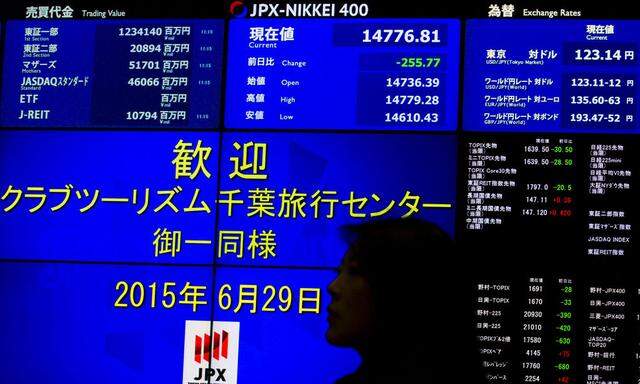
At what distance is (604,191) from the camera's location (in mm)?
3354

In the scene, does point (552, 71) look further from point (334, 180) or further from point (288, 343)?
point (288, 343)

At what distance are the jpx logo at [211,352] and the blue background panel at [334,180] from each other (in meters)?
0.24

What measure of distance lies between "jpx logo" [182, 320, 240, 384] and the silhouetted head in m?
1.86

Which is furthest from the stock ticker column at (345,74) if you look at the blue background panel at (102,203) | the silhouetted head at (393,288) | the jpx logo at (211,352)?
the silhouetted head at (393,288)

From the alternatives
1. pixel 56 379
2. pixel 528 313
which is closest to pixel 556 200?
pixel 528 313

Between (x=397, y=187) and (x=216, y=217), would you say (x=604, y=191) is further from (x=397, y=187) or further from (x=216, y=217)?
(x=216, y=217)

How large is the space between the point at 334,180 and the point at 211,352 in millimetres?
728

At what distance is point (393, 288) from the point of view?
5.18 ft

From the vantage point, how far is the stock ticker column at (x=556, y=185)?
332 cm

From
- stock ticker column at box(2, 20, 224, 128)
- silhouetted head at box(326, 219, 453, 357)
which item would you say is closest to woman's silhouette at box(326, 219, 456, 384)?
silhouetted head at box(326, 219, 453, 357)

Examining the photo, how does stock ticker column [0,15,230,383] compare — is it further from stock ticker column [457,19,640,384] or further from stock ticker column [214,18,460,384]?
stock ticker column [457,19,640,384]

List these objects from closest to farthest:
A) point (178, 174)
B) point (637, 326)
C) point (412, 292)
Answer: point (412, 292) → point (637, 326) → point (178, 174)

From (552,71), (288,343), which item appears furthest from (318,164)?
(552,71)

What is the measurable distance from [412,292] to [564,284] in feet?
6.19
